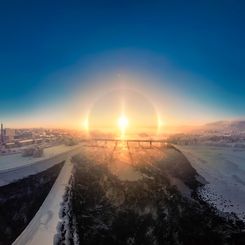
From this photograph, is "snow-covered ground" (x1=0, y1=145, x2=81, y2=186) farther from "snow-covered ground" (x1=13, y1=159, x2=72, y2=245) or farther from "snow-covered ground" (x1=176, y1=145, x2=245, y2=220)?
"snow-covered ground" (x1=176, y1=145, x2=245, y2=220)

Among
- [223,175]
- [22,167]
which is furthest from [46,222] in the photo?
[223,175]

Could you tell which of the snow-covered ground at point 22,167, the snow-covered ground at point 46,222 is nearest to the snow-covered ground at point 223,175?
the snow-covered ground at point 46,222

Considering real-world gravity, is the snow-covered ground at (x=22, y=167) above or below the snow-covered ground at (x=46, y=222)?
above

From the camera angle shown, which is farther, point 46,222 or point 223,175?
point 223,175

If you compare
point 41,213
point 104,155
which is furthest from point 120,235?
point 104,155

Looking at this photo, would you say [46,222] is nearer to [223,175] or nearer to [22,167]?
[22,167]

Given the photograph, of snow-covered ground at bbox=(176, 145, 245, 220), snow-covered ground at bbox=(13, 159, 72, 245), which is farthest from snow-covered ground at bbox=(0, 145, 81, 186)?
snow-covered ground at bbox=(176, 145, 245, 220)

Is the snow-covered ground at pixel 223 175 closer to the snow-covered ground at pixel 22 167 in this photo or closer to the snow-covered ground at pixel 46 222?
the snow-covered ground at pixel 46 222
